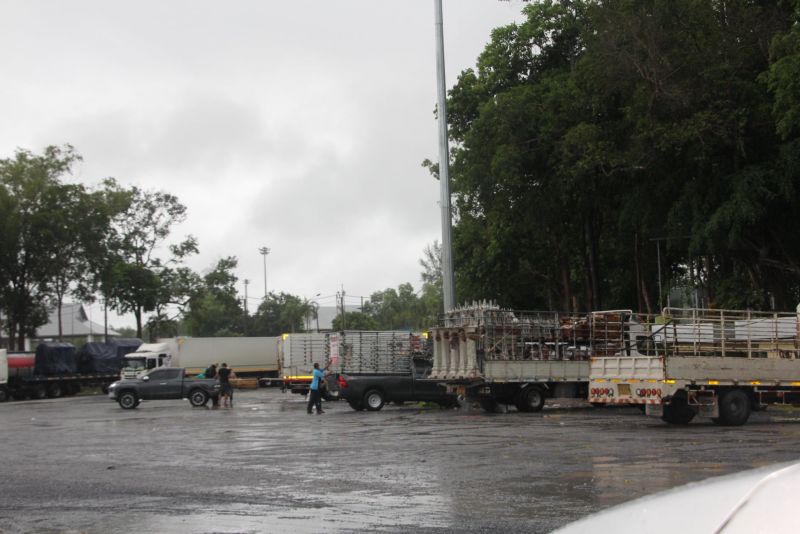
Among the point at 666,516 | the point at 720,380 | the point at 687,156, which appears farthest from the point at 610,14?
the point at 666,516

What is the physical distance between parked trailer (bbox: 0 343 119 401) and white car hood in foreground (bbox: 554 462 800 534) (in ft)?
184

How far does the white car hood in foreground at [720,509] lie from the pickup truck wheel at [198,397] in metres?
36.0

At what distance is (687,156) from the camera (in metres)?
33.2

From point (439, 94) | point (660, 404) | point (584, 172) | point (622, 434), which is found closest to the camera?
point (622, 434)

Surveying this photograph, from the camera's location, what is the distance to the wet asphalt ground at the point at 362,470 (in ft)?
32.1

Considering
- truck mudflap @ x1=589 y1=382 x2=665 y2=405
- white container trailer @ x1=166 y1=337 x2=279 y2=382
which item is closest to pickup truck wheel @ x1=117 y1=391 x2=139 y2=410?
white container trailer @ x1=166 y1=337 x2=279 y2=382

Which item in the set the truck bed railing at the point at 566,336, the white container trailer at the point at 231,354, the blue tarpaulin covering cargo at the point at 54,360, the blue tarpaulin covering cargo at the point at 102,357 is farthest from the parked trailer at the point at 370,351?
the blue tarpaulin covering cargo at the point at 102,357

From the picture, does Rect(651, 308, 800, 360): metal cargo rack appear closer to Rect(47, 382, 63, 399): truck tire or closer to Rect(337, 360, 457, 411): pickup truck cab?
Rect(337, 360, 457, 411): pickup truck cab

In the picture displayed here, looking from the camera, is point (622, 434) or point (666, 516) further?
point (622, 434)

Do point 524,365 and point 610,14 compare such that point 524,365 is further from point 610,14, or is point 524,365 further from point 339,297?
point 339,297

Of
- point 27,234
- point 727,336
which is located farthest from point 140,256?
point 727,336

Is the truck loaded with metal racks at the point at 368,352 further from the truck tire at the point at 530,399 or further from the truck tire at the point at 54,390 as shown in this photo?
the truck tire at the point at 54,390

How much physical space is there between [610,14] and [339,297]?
72.5 metres

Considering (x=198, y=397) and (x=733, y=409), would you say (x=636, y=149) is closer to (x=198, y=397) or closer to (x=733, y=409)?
(x=733, y=409)
